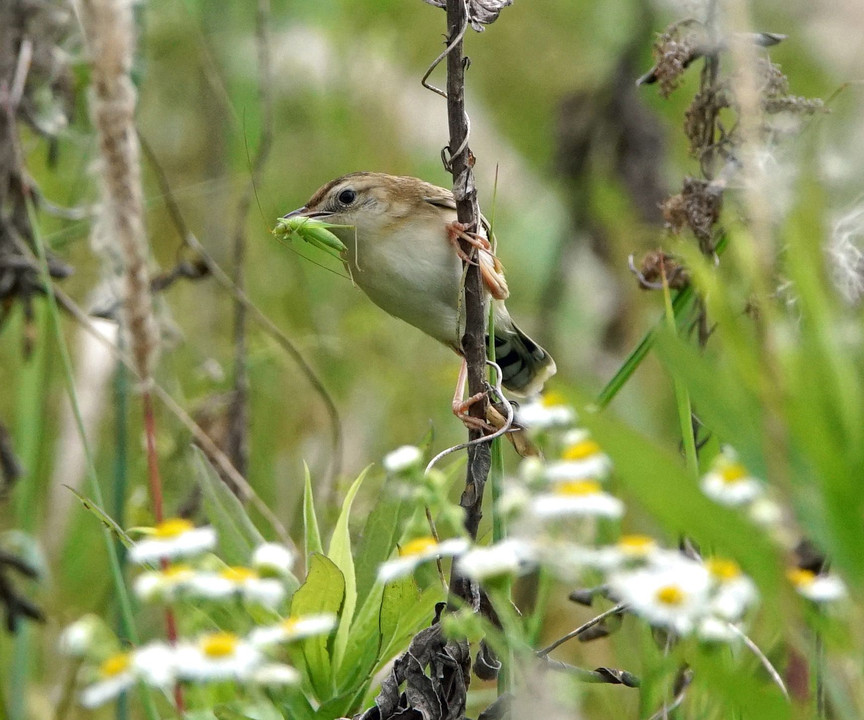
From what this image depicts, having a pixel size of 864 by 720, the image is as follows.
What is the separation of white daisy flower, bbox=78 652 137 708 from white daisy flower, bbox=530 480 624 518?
476 millimetres

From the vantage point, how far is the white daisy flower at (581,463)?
1.25 meters

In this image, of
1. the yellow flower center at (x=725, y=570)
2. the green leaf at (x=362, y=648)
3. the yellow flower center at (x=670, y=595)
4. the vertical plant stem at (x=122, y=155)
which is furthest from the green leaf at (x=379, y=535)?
the yellow flower center at (x=670, y=595)

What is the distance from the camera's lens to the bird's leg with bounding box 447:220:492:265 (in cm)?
213

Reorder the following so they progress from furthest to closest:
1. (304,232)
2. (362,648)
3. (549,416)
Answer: (304,232) → (362,648) → (549,416)

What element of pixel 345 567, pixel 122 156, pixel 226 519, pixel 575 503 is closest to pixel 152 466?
pixel 226 519

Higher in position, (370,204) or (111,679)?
(111,679)

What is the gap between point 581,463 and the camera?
4.26 ft

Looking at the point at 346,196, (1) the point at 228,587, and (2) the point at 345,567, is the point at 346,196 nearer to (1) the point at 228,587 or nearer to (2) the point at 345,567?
(2) the point at 345,567

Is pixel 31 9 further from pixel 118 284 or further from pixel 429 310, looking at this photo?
pixel 429 310

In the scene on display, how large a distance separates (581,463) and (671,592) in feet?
0.77

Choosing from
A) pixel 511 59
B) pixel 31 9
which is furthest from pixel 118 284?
pixel 511 59

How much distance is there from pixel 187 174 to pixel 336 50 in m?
1.09

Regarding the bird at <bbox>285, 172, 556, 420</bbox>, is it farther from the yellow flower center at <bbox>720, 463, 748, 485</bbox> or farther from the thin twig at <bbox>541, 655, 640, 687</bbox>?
the yellow flower center at <bbox>720, 463, 748, 485</bbox>

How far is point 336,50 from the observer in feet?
18.2
